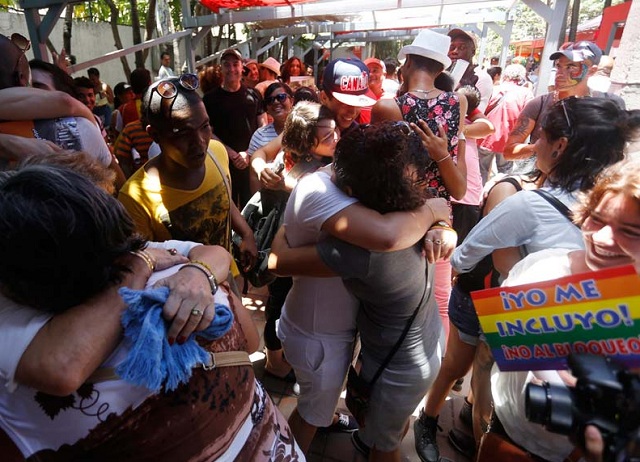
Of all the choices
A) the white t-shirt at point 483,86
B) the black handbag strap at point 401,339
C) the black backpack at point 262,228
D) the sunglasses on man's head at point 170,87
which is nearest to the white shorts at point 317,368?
the black handbag strap at point 401,339

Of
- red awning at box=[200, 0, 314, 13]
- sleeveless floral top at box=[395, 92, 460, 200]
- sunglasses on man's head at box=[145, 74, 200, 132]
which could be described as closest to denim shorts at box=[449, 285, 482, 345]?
sleeveless floral top at box=[395, 92, 460, 200]

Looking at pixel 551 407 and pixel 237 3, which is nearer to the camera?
pixel 551 407

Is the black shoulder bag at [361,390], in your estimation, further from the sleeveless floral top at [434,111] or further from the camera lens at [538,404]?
the sleeveless floral top at [434,111]

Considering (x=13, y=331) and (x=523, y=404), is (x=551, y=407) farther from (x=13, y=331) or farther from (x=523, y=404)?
(x=13, y=331)

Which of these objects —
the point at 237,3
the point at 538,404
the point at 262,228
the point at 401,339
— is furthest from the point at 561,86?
the point at 237,3

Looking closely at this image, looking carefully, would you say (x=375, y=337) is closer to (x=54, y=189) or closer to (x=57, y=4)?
(x=54, y=189)

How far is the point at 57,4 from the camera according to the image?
395cm

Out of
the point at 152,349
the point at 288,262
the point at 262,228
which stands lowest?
the point at 262,228

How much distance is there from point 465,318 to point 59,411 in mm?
1755

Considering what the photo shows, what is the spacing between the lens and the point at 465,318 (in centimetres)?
197

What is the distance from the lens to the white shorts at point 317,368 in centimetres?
163

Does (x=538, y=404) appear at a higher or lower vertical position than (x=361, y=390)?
higher

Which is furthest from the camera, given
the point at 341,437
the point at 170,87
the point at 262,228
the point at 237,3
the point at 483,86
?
the point at 237,3

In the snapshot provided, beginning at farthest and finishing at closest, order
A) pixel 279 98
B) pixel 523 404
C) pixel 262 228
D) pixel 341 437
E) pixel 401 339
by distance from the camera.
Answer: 1. pixel 279 98
2. pixel 262 228
3. pixel 341 437
4. pixel 401 339
5. pixel 523 404
